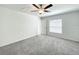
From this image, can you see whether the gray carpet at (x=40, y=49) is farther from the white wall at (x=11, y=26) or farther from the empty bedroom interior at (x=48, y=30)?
the white wall at (x=11, y=26)

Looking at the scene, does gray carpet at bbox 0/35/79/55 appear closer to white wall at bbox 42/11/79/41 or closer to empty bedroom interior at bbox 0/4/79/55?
empty bedroom interior at bbox 0/4/79/55

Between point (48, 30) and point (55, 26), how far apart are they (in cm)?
120

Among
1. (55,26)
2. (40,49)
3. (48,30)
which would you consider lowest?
(40,49)

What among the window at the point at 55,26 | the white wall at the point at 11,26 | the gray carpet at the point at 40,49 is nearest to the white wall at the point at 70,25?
the window at the point at 55,26

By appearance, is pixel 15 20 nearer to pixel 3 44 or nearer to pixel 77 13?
pixel 3 44

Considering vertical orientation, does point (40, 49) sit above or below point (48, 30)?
below

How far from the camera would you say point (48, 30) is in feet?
29.2

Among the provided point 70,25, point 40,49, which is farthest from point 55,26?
point 40,49

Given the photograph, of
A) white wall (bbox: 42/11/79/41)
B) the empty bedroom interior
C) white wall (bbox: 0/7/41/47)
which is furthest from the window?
white wall (bbox: 0/7/41/47)

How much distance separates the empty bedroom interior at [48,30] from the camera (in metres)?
3.70

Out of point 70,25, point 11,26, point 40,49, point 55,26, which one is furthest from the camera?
point 55,26

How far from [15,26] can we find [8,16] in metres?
0.90

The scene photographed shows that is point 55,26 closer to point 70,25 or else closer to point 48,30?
point 48,30
